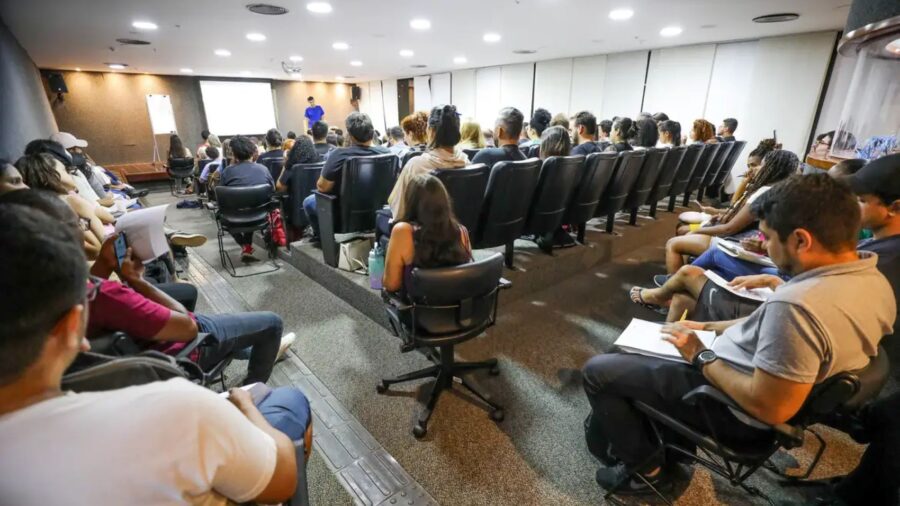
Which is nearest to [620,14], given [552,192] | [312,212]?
[552,192]

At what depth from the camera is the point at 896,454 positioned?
119cm

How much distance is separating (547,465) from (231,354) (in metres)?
1.40

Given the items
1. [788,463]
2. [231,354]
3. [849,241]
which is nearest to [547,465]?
[788,463]

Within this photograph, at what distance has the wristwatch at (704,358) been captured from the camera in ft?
3.77

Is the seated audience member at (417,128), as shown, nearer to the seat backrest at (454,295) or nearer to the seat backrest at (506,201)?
the seat backrest at (506,201)

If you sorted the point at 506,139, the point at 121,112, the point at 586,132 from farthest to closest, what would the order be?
the point at 121,112
the point at 586,132
the point at 506,139

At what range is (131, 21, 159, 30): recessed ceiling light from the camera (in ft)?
14.8

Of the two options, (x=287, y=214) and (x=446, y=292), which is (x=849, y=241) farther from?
(x=287, y=214)

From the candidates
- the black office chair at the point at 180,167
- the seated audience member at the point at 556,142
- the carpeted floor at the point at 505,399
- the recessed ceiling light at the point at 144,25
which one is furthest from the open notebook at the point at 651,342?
the black office chair at the point at 180,167

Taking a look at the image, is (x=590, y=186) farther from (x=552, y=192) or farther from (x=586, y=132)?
(x=586, y=132)

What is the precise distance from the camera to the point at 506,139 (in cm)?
291

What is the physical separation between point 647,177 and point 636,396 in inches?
113

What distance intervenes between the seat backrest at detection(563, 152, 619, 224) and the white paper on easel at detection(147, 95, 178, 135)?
→ 11846 millimetres

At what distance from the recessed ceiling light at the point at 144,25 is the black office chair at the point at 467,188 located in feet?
15.6
